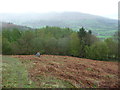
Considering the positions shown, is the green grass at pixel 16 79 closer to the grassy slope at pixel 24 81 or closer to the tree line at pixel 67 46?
the grassy slope at pixel 24 81

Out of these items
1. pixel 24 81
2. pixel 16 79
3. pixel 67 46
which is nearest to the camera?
pixel 24 81

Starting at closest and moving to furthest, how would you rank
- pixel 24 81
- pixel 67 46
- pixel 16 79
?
1. pixel 24 81
2. pixel 16 79
3. pixel 67 46

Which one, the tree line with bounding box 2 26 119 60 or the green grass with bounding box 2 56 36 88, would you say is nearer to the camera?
the green grass with bounding box 2 56 36 88

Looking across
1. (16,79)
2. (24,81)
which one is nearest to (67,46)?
(16,79)

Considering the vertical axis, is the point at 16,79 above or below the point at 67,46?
above

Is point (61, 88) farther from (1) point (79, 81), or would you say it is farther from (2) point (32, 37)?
(2) point (32, 37)

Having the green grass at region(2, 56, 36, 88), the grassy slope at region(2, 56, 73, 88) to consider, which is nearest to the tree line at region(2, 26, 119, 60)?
the green grass at region(2, 56, 36, 88)

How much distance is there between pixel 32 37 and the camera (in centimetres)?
4359

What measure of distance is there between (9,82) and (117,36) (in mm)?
33330

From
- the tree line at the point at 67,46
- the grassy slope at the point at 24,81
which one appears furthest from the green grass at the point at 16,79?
the tree line at the point at 67,46

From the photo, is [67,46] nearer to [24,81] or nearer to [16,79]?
[16,79]

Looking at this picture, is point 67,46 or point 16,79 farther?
point 67,46

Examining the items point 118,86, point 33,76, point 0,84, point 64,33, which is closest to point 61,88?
point 33,76

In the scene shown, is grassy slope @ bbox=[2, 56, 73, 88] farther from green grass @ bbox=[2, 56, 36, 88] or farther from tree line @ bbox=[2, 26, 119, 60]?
tree line @ bbox=[2, 26, 119, 60]
